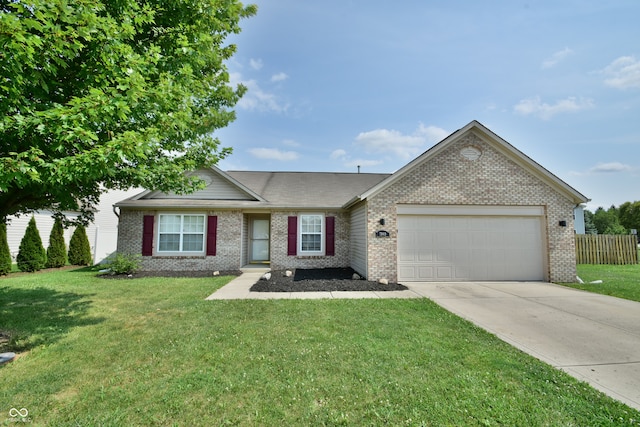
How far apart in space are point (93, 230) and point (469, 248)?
21047 mm

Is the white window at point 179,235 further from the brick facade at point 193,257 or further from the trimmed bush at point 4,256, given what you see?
the trimmed bush at point 4,256

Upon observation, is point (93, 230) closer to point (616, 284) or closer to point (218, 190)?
point (218, 190)

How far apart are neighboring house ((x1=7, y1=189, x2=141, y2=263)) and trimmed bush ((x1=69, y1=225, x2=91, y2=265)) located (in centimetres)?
82

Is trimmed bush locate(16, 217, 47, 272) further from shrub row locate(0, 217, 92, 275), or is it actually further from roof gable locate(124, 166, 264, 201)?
roof gable locate(124, 166, 264, 201)

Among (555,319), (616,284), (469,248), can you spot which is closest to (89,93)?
(555,319)

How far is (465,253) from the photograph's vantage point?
9.46 meters

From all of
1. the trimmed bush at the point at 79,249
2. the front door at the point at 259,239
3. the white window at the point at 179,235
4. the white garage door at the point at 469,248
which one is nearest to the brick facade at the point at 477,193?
the white garage door at the point at 469,248

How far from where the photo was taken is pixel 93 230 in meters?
17.0

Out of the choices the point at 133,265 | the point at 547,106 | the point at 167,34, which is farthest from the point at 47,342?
the point at 547,106

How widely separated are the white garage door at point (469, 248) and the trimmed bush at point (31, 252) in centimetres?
1574

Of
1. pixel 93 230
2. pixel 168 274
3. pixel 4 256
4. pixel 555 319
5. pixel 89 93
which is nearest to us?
pixel 89 93

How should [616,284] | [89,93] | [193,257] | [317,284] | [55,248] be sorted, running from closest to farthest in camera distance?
1. [89,93]
2. [317,284]
3. [616,284]
4. [193,257]
5. [55,248]

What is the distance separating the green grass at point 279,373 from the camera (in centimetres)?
265

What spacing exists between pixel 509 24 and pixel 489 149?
374cm
